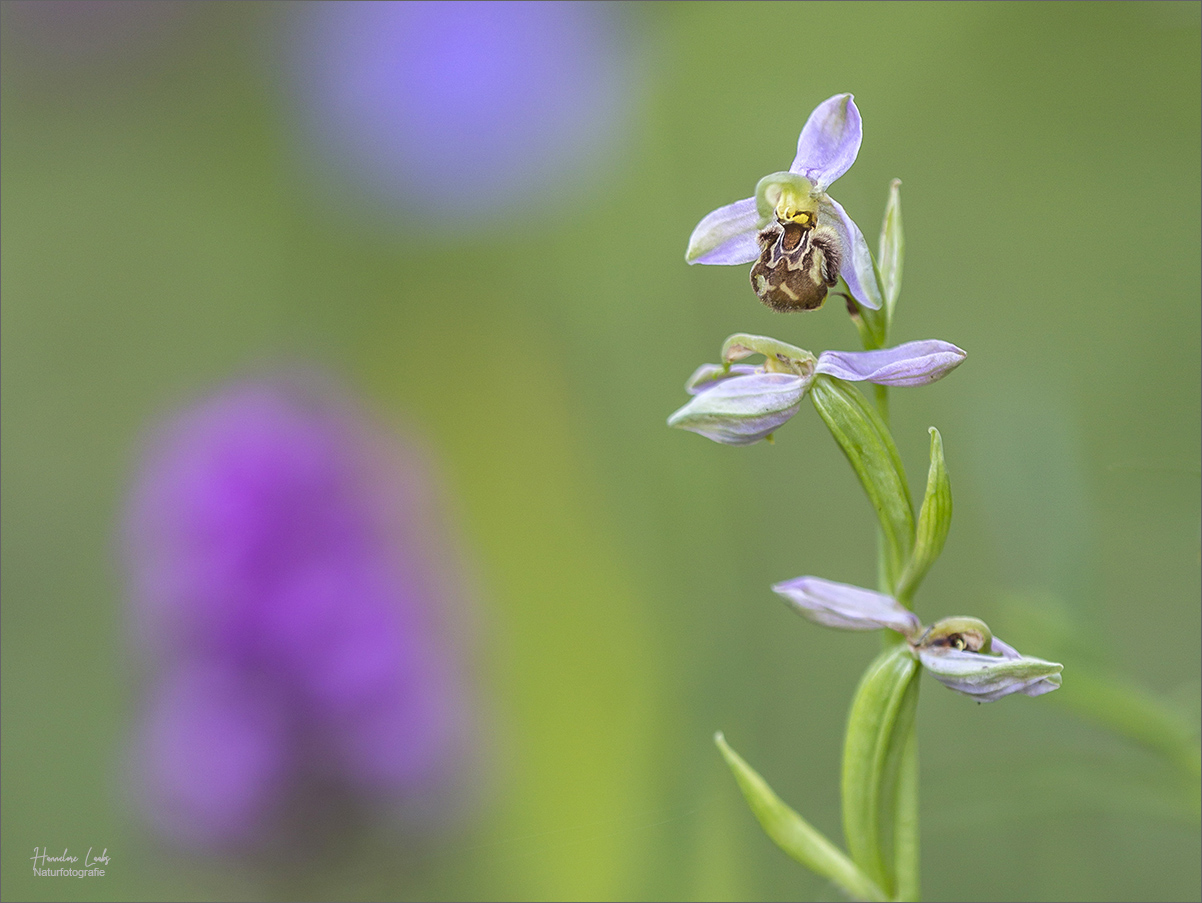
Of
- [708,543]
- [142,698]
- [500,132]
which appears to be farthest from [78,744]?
[500,132]

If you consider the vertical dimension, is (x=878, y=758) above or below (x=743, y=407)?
below

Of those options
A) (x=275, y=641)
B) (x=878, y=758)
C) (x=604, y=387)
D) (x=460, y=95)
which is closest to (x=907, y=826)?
(x=878, y=758)

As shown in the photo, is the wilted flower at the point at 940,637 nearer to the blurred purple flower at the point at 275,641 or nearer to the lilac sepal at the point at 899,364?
the lilac sepal at the point at 899,364

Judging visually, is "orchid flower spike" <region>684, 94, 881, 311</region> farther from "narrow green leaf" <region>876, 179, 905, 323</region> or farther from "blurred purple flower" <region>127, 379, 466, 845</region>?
"blurred purple flower" <region>127, 379, 466, 845</region>

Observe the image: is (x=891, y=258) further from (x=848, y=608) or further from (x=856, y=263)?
(x=848, y=608)

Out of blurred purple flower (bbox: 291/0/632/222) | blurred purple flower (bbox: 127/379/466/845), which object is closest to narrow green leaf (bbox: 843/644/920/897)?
blurred purple flower (bbox: 127/379/466/845)
